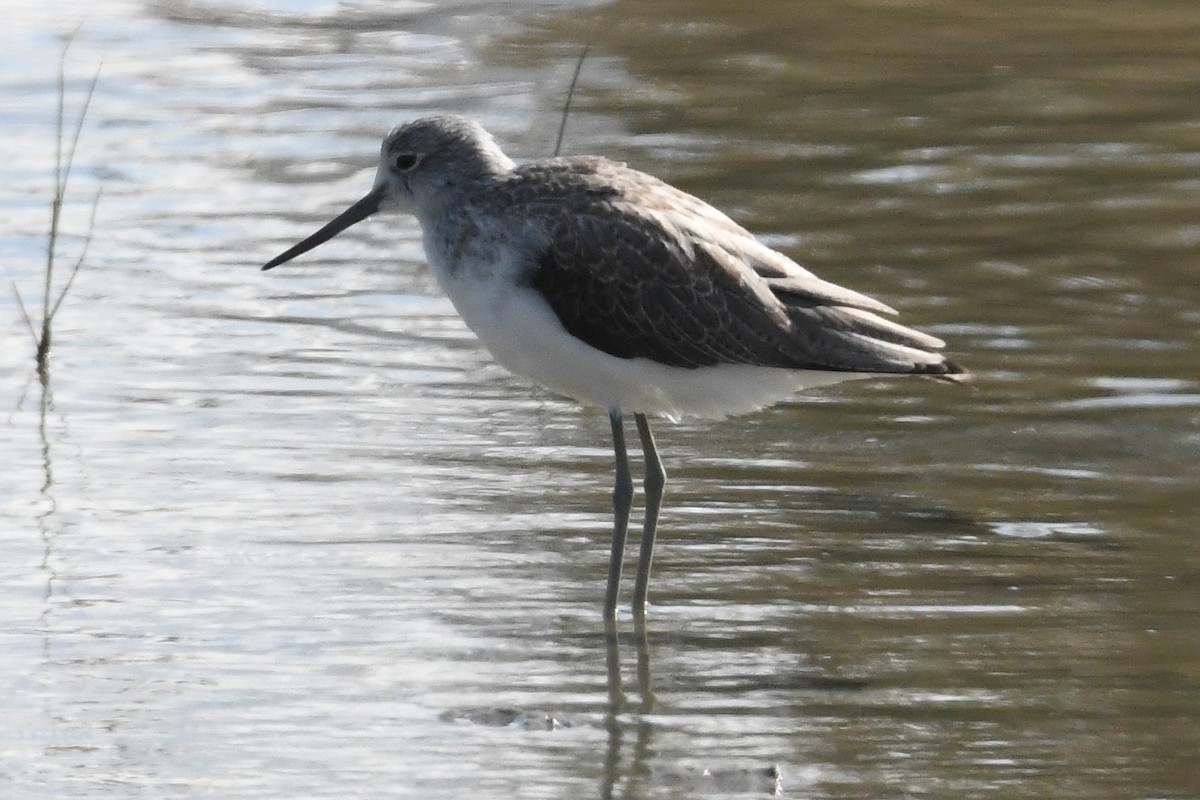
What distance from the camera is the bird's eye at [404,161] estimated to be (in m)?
7.51

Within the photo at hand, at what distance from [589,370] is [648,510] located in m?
0.56

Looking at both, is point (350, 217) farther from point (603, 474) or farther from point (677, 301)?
point (677, 301)

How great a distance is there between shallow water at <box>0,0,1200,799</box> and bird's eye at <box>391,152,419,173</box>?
1.13 m

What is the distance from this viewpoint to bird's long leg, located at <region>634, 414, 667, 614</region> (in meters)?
6.99

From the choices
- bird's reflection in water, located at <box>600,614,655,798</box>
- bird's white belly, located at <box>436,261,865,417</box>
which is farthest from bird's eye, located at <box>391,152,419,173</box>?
bird's reflection in water, located at <box>600,614,655,798</box>

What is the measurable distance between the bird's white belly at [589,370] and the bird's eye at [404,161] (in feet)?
1.87

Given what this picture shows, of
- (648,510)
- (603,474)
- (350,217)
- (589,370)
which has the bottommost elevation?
(603,474)

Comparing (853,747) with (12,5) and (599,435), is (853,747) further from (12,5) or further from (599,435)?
(12,5)

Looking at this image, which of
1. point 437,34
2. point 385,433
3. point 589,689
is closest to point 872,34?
point 437,34

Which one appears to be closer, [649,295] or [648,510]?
[649,295]

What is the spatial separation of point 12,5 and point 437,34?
2.96m

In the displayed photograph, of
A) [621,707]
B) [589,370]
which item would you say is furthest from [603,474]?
[621,707]

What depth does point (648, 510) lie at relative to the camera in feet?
23.6

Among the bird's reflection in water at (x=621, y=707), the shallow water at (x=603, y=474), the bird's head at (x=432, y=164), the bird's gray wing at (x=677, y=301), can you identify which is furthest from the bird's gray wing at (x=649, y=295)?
the bird's reflection in water at (x=621, y=707)
